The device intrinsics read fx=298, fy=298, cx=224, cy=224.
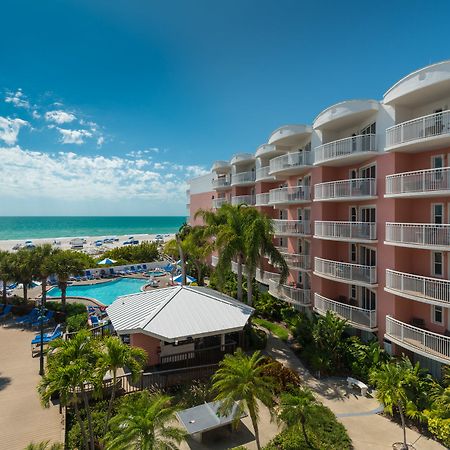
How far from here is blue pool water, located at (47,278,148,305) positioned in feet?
115

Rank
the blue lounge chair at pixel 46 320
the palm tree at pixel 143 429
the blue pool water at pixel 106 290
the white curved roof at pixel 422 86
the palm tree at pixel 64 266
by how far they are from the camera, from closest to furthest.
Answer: the palm tree at pixel 143 429 < the white curved roof at pixel 422 86 < the blue lounge chair at pixel 46 320 < the palm tree at pixel 64 266 < the blue pool water at pixel 106 290

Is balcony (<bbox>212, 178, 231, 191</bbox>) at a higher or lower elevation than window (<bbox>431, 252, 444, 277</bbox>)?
higher

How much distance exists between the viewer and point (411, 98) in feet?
49.3

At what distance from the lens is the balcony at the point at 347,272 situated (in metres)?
17.1

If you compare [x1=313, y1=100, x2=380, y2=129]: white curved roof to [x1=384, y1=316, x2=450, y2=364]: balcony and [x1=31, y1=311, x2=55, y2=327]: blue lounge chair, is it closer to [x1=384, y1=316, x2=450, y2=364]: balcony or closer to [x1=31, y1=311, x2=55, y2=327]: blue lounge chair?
[x1=384, y1=316, x2=450, y2=364]: balcony

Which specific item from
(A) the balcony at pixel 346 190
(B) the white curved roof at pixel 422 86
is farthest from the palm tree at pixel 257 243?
(B) the white curved roof at pixel 422 86

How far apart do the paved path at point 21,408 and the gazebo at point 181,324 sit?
440 cm

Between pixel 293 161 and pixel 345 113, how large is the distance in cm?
591

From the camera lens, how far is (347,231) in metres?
18.4

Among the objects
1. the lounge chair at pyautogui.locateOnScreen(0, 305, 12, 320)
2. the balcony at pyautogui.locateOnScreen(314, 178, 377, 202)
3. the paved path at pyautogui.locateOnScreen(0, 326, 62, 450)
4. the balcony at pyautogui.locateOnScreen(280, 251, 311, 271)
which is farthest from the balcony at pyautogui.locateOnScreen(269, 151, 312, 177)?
the lounge chair at pyautogui.locateOnScreen(0, 305, 12, 320)

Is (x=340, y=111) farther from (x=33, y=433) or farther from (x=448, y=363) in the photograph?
(x=33, y=433)

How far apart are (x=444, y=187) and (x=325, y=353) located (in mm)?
10370

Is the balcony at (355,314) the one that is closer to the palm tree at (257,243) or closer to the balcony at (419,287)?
the balcony at (419,287)

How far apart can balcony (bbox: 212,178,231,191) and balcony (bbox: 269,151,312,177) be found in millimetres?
14067
